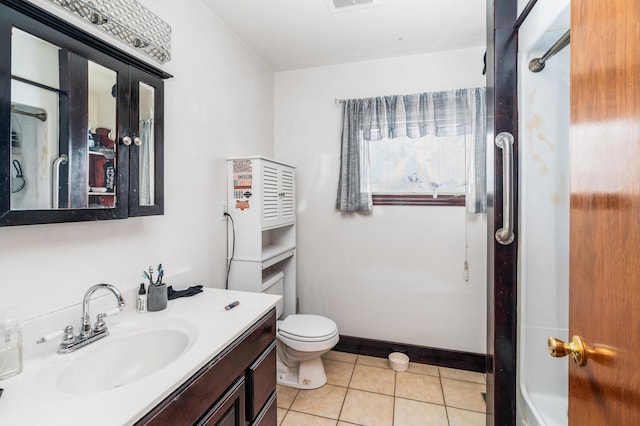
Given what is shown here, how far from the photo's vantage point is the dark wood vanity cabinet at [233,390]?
0.82m

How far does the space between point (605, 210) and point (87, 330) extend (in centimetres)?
154

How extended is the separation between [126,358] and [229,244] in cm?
100

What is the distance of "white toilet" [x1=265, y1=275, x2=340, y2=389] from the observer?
1941 mm

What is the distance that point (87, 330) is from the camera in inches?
41.1

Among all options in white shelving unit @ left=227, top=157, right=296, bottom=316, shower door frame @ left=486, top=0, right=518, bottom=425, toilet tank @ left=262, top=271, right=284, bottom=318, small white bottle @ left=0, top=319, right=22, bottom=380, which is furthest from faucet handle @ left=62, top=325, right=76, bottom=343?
shower door frame @ left=486, top=0, right=518, bottom=425

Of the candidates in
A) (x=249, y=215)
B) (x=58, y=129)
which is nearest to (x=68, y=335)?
(x=58, y=129)

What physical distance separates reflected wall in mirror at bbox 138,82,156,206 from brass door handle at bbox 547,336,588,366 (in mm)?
1550

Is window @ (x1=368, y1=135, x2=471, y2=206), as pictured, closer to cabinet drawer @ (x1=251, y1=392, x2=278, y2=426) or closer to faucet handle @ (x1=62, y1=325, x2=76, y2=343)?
cabinet drawer @ (x1=251, y1=392, x2=278, y2=426)

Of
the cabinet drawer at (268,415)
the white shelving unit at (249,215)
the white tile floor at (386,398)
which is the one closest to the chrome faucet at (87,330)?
the cabinet drawer at (268,415)

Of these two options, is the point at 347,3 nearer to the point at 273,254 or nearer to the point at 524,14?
the point at 524,14

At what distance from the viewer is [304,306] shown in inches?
107

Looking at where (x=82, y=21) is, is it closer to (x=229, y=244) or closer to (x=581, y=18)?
(x=229, y=244)

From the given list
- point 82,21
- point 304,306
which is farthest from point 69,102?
point 304,306

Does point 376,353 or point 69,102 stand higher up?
point 69,102
